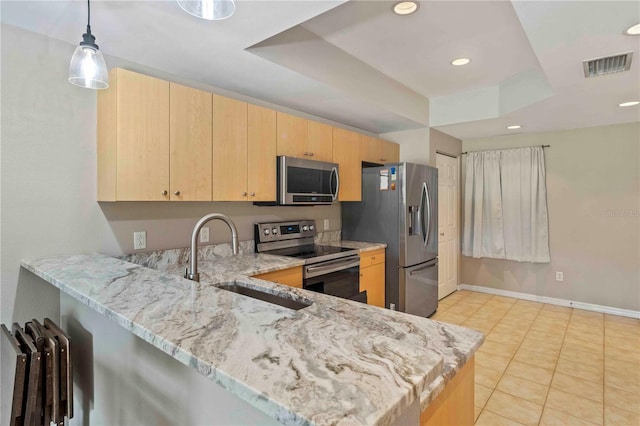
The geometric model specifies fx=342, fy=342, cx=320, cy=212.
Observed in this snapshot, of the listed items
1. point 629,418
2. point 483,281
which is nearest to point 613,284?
point 483,281

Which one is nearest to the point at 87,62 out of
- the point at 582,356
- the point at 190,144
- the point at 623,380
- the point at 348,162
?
the point at 190,144

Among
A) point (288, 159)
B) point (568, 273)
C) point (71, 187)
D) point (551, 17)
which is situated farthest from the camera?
point (568, 273)

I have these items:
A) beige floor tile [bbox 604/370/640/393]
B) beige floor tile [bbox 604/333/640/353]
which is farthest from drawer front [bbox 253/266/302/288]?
beige floor tile [bbox 604/333/640/353]

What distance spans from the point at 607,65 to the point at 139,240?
140 inches

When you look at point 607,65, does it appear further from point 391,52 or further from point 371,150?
point 371,150

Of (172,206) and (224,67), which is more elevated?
(224,67)

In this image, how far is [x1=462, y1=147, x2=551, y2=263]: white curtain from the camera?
15.1 feet

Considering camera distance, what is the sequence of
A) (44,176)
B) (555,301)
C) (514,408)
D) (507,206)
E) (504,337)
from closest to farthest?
1. (44,176)
2. (514,408)
3. (504,337)
4. (555,301)
5. (507,206)

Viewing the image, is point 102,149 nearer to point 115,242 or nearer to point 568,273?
point 115,242

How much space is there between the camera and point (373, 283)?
3.54 m

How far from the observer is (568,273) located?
452 cm

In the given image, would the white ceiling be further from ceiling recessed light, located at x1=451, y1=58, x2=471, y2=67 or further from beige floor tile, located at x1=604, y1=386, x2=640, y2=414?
beige floor tile, located at x1=604, y1=386, x2=640, y2=414

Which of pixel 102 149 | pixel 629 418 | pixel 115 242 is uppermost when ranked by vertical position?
pixel 102 149

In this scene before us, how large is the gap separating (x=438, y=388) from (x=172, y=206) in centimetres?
222
